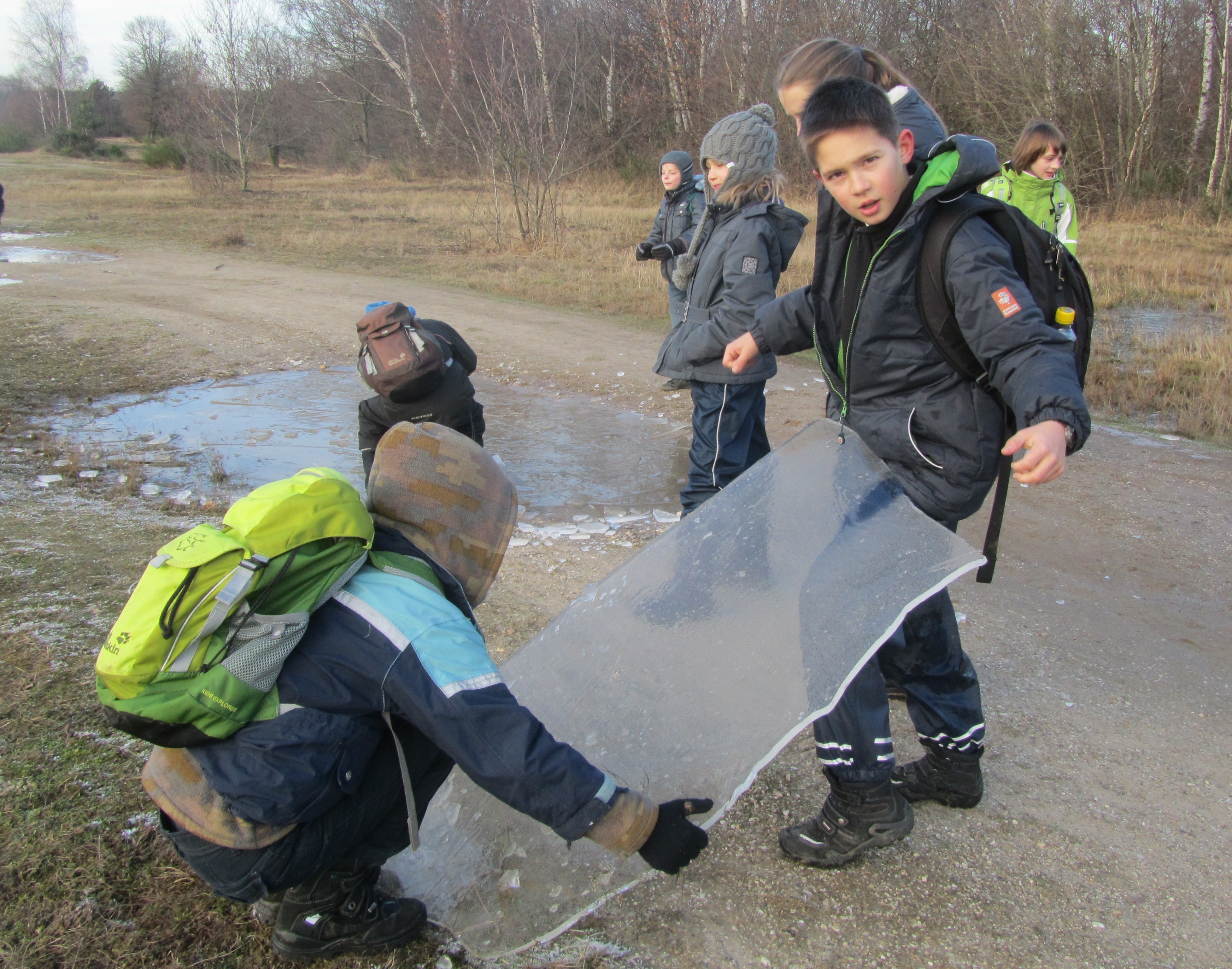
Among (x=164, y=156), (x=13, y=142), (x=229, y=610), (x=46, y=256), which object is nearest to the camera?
(x=229, y=610)

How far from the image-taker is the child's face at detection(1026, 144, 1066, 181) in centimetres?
627

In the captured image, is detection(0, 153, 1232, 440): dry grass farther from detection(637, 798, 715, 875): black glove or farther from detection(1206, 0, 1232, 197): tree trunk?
detection(637, 798, 715, 875): black glove

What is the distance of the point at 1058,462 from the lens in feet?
5.71

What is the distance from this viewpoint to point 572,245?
16.0 metres

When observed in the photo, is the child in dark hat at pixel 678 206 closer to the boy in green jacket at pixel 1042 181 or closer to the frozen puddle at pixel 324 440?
the frozen puddle at pixel 324 440

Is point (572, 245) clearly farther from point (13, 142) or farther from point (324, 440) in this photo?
point (13, 142)

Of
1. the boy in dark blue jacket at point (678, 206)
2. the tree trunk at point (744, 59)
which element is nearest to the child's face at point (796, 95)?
the boy in dark blue jacket at point (678, 206)

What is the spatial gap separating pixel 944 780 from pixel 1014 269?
4.38 feet

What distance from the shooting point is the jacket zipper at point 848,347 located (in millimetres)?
2125

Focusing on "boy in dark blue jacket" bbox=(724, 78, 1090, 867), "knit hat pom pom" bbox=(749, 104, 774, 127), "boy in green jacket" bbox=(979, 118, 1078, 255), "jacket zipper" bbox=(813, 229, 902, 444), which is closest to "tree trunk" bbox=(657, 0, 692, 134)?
"boy in green jacket" bbox=(979, 118, 1078, 255)

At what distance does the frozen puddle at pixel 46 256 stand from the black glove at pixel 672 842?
1560cm

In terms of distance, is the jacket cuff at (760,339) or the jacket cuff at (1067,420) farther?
the jacket cuff at (760,339)

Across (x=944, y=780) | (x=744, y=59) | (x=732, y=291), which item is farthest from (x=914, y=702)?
(x=744, y=59)

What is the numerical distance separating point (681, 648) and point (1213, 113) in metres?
21.2
